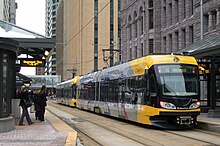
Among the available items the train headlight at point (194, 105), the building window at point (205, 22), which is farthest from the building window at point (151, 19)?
the train headlight at point (194, 105)

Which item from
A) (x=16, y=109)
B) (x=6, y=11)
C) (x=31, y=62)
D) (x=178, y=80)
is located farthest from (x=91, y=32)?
(x=178, y=80)

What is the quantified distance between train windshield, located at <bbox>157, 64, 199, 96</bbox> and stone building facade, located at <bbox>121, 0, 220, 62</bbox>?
52.9 ft

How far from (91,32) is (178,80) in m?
95.3

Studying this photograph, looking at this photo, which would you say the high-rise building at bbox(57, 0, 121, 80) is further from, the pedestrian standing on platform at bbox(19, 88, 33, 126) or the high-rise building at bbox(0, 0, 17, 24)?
the pedestrian standing on platform at bbox(19, 88, 33, 126)

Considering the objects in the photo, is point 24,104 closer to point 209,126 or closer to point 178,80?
point 178,80

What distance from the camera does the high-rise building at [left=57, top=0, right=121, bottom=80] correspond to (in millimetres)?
109938

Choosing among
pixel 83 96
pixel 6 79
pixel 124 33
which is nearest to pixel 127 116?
pixel 6 79

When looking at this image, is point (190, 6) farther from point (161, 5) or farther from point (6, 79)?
point (6, 79)

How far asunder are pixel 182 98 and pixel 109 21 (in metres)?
99.0

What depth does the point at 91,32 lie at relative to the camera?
113625 millimetres

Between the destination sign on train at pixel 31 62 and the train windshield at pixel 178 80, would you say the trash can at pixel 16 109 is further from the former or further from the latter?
the train windshield at pixel 178 80

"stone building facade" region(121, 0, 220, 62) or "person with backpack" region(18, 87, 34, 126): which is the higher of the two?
"stone building facade" region(121, 0, 220, 62)

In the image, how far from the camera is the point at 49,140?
13375 mm

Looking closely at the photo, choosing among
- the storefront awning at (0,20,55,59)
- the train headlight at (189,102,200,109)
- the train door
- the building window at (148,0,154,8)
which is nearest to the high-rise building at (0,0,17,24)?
the building window at (148,0,154,8)
